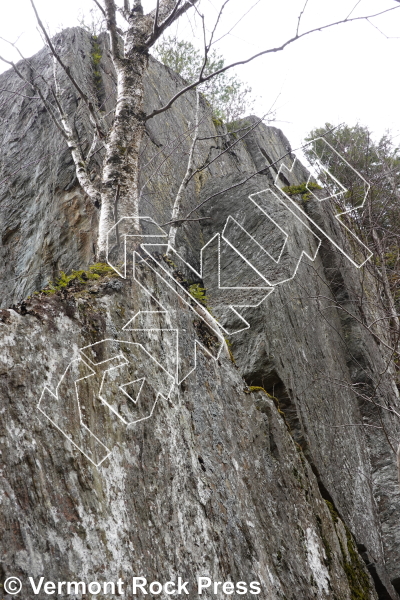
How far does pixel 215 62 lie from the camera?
1425 centimetres

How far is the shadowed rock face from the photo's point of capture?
2586 mm

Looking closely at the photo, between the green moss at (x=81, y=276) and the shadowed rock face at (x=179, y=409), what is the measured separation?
0.16ft

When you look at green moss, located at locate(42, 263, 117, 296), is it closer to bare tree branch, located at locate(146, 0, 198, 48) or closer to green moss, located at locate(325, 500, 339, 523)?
bare tree branch, located at locate(146, 0, 198, 48)

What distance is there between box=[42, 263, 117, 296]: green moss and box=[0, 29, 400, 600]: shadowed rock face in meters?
0.05

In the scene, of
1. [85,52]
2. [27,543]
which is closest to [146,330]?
[27,543]

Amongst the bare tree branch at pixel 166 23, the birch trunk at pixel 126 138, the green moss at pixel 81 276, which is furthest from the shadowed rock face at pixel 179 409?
the bare tree branch at pixel 166 23

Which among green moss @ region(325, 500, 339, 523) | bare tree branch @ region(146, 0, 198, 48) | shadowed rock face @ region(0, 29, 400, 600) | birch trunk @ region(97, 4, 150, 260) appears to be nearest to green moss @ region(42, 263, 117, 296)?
shadowed rock face @ region(0, 29, 400, 600)

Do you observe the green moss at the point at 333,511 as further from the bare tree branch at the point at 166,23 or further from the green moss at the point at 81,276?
the bare tree branch at the point at 166,23

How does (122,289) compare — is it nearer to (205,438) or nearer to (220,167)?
(205,438)

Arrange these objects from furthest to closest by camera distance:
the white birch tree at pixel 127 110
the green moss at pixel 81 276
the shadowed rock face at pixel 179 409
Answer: the white birch tree at pixel 127 110, the green moss at pixel 81 276, the shadowed rock face at pixel 179 409

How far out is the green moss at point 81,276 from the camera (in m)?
3.54

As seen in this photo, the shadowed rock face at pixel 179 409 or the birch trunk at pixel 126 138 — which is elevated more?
the birch trunk at pixel 126 138

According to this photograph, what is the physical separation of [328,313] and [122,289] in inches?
164

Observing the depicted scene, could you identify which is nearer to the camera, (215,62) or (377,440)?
(377,440)
